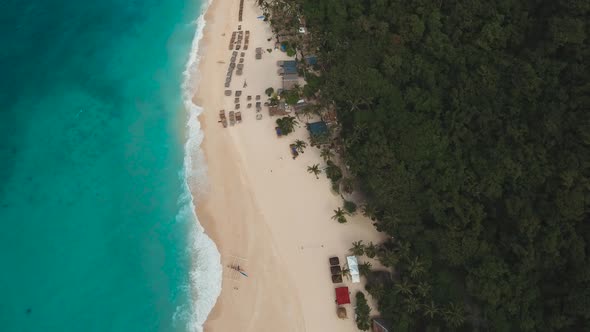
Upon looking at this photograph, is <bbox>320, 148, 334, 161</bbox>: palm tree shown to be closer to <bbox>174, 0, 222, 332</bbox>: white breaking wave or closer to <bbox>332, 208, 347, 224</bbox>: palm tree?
<bbox>332, 208, 347, 224</bbox>: palm tree

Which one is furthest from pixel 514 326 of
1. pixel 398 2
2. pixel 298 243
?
pixel 398 2

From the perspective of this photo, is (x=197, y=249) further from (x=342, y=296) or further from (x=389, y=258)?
(x=389, y=258)

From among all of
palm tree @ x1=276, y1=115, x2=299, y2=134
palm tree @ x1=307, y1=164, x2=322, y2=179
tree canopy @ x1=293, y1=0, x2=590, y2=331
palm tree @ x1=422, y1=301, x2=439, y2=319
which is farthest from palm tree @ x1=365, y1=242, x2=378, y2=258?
palm tree @ x1=276, y1=115, x2=299, y2=134

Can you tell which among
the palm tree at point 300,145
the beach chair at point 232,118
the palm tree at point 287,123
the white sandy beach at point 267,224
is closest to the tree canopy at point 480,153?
the palm tree at point 300,145

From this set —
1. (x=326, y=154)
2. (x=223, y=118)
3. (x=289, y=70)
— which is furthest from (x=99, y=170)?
(x=326, y=154)

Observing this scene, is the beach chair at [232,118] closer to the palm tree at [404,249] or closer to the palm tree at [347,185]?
the palm tree at [347,185]

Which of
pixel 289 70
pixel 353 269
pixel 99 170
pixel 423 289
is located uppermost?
pixel 289 70
